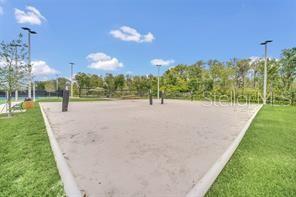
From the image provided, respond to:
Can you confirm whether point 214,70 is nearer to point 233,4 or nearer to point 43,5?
point 233,4

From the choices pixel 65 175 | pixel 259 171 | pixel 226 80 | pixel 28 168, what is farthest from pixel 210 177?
pixel 226 80

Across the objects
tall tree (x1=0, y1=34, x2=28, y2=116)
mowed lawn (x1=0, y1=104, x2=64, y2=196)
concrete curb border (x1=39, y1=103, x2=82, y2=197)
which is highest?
tall tree (x1=0, y1=34, x2=28, y2=116)

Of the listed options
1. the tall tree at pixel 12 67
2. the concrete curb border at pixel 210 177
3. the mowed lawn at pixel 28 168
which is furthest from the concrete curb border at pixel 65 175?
the tall tree at pixel 12 67

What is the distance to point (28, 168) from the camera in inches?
148

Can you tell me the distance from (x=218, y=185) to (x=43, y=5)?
1603 centimetres

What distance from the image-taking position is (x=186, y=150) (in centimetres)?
441

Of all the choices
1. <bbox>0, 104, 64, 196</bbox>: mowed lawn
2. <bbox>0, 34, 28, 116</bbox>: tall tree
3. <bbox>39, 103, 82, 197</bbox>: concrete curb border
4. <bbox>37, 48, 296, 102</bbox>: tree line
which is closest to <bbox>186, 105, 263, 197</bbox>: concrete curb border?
<bbox>39, 103, 82, 197</bbox>: concrete curb border

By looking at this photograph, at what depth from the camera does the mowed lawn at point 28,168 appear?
3023 millimetres

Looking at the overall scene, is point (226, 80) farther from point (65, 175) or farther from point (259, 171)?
point (65, 175)

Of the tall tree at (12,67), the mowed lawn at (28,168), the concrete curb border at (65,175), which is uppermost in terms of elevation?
the tall tree at (12,67)

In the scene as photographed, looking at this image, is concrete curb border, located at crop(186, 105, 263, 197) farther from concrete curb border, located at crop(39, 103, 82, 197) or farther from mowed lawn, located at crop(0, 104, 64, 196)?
mowed lawn, located at crop(0, 104, 64, 196)

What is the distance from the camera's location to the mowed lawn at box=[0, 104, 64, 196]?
3023 millimetres

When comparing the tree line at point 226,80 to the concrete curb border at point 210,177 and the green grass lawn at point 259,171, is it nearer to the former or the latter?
the green grass lawn at point 259,171

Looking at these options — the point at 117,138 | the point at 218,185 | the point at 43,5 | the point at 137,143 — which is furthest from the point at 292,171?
the point at 43,5
